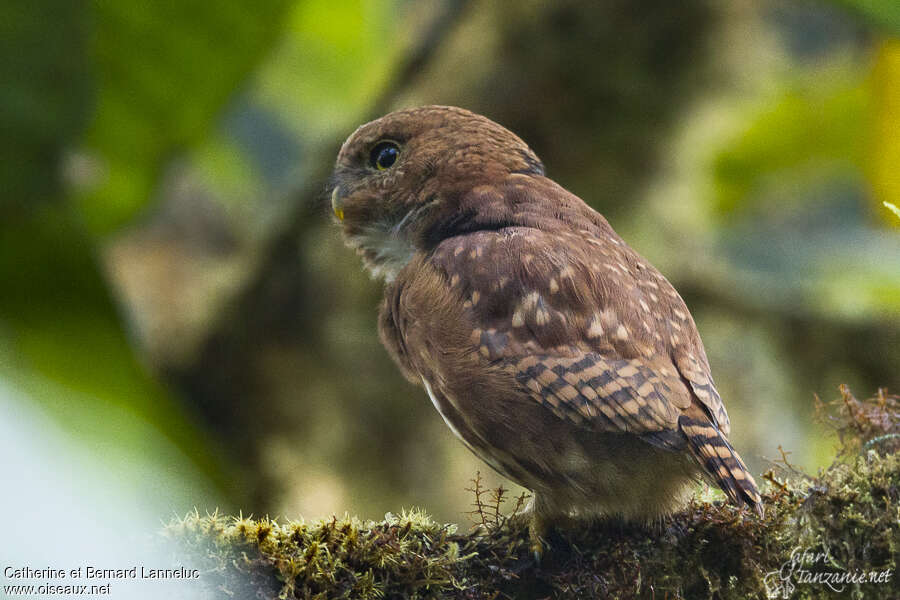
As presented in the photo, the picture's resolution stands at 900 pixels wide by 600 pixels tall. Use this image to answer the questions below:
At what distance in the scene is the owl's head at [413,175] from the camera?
2.46 m

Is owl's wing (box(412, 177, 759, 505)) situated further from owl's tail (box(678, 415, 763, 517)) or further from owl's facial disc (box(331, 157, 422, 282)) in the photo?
owl's facial disc (box(331, 157, 422, 282))

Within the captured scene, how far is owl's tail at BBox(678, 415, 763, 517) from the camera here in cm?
183

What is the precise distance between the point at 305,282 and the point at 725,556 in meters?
2.82

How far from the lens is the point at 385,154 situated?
8.63 feet

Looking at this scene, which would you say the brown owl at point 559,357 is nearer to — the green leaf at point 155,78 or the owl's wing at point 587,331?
the owl's wing at point 587,331

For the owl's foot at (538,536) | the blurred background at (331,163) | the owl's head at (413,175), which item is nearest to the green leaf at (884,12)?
the blurred background at (331,163)

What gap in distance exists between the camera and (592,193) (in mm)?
4676

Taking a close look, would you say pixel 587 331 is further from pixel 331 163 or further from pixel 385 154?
pixel 331 163

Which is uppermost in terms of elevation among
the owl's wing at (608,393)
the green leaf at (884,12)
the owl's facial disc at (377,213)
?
the green leaf at (884,12)

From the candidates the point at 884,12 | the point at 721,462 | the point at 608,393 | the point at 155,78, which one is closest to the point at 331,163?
the point at 155,78

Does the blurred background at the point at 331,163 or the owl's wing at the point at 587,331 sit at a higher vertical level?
the blurred background at the point at 331,163

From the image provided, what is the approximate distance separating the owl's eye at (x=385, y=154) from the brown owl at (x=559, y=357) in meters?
0.31


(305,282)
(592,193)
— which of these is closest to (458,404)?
(305,282)

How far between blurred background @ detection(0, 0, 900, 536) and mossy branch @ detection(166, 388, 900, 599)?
1.00m
